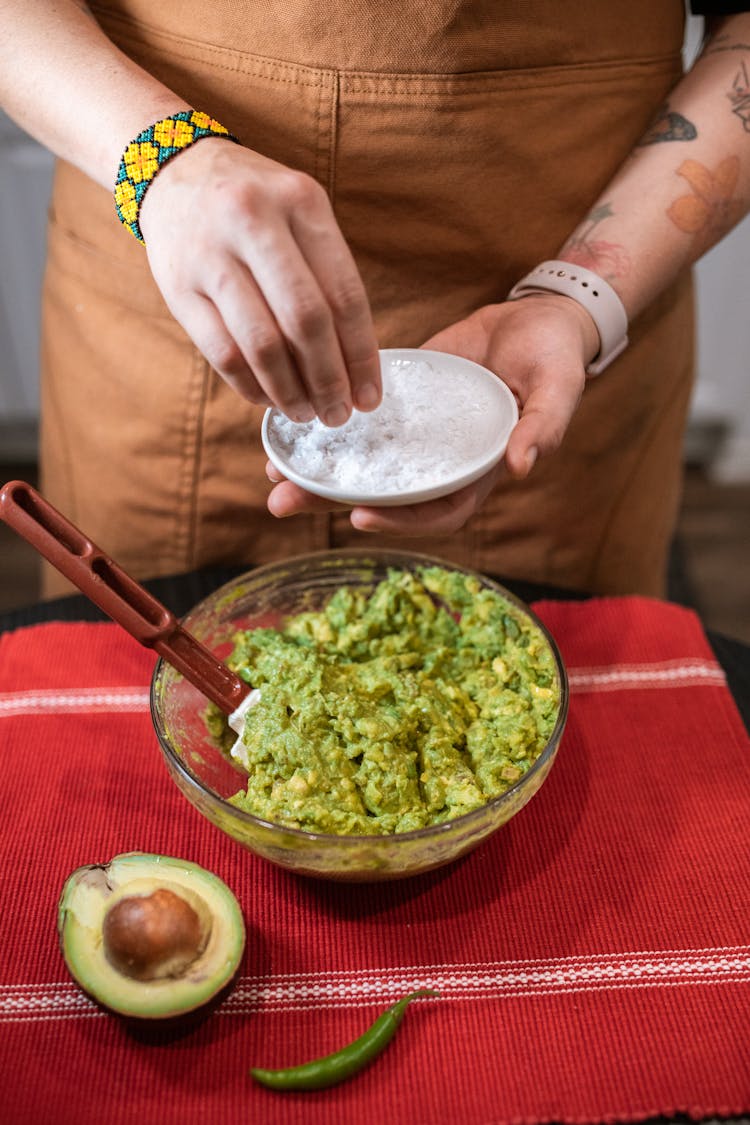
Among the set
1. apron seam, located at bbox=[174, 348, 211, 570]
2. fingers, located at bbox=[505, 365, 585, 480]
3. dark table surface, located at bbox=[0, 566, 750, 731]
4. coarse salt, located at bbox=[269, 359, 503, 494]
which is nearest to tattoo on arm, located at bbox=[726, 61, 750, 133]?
fingers, located at bbox=[505, 365, 585, 480]

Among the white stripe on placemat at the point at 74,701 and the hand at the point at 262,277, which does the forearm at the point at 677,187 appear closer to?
the hand at the point at 262,277

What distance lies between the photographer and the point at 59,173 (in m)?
1.50

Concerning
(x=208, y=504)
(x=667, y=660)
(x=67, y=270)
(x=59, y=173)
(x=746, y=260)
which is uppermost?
(x=59, y=173)

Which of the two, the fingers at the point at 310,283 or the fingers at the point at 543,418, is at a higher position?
the fingers at the point at 310,283

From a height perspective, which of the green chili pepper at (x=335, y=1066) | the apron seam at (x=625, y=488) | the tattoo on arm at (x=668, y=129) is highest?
the tattoo on arm at (x=668, y=129)

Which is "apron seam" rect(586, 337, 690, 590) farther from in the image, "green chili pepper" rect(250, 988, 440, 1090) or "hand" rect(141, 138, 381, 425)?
"green chili pepper" rect(250, 988, 440, 1090)

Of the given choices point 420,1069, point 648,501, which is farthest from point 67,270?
point 420,1069

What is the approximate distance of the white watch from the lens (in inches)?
50.1

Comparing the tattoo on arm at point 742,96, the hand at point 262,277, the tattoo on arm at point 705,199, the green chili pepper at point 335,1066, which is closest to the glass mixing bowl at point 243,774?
the green chili pepper at point 335,1066

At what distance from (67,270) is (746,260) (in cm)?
203

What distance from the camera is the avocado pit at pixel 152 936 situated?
836 mm

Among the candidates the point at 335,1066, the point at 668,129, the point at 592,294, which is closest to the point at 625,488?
the point at 592,294

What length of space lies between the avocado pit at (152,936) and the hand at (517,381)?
0.42 m

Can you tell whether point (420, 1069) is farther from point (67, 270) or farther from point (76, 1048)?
point (67, 270)
